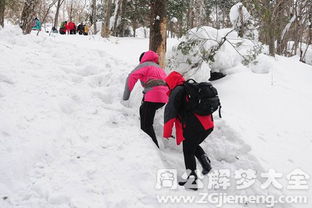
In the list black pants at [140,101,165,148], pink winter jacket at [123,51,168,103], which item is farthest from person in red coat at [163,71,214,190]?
black pants at [140,101,165,148]

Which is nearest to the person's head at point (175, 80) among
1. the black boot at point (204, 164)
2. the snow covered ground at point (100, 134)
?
the snow covered ground at point (100, 134)

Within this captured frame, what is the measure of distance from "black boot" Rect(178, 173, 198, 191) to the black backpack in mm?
905

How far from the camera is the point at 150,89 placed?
4.32 m

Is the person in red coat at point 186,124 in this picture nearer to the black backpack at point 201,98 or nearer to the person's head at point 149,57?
the black backpack at point 201,98

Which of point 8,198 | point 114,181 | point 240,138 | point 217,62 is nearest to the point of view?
point 8,198

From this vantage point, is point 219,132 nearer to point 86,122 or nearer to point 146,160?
point 146,160

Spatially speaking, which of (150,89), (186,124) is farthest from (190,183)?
(150,89)

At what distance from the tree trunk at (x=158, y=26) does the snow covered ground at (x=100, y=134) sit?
1.05 m

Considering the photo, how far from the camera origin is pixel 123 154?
3.83 meters

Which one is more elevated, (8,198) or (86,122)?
(86,122)

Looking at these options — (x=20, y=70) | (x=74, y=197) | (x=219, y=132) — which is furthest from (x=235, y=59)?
(x=74, y=197)

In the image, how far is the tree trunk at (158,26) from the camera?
5941 mm

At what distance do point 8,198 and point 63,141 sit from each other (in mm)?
1205

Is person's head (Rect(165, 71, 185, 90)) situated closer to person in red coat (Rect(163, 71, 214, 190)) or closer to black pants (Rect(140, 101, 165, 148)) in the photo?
person in red coat (Rect(163, 71, 214, 190))
